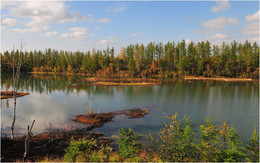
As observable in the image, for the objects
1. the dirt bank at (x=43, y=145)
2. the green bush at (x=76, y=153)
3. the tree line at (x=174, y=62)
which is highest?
the tree line at (x=174, y=62)

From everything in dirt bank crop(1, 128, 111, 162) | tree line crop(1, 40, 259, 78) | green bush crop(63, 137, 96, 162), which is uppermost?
tree line crop(1, 40, 259, 78)

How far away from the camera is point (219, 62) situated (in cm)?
10825

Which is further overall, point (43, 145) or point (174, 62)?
point (174, 62)

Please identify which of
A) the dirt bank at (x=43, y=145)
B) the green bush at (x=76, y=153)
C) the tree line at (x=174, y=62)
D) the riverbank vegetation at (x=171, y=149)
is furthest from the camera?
the tree line at (x=174, y=62)

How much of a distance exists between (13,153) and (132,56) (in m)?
110

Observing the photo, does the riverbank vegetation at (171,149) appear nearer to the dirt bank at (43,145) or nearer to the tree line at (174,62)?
the dirt bank at (43,145)

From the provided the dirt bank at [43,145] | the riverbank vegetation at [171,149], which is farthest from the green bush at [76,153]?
the dirt bank at [43,145]

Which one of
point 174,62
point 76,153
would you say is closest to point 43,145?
point 76,153

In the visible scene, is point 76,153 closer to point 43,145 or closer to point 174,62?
point 43,145

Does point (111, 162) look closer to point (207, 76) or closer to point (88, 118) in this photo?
point (88, 118)

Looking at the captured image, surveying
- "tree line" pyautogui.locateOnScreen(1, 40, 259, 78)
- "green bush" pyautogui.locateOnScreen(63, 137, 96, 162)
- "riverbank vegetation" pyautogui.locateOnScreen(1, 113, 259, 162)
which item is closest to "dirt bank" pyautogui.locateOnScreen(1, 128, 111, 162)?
"riverbank vegetation" pyautogui.locateOnScreen(1, 113, 259, 162)

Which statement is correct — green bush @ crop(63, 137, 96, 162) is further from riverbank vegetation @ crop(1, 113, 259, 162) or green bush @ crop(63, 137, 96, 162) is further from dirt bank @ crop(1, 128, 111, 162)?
dirt bank @ crop(1, 128, 111, 162)

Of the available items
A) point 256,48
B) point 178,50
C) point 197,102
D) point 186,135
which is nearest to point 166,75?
point 178,50

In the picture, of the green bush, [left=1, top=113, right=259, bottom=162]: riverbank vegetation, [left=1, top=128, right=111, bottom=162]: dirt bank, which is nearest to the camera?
[left=1, top=113, right=259, bottom=162]: riverbank vegetation
